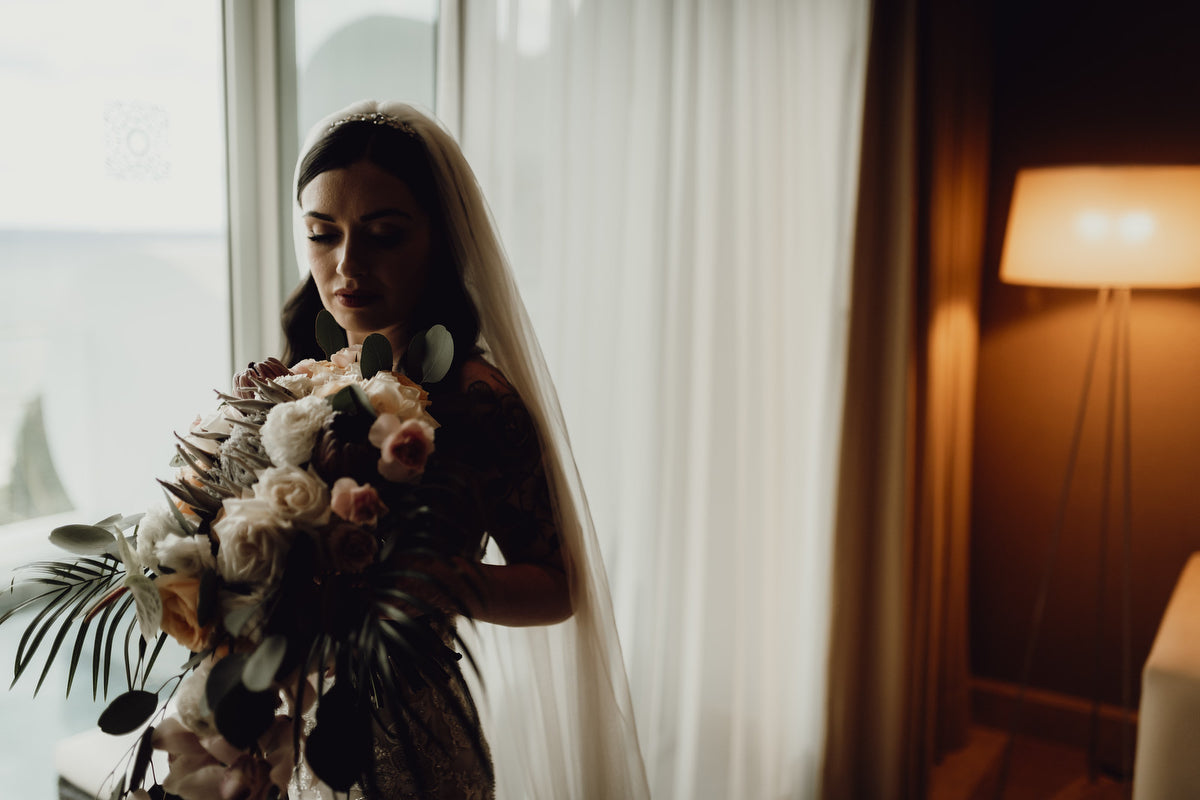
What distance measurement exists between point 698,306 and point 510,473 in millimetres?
1069

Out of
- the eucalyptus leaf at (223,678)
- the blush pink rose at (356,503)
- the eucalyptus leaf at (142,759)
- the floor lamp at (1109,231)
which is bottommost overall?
the eucalyptus leaf at (142,759)

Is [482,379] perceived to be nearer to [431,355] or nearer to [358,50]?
[431,355]

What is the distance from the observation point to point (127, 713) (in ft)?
2.85

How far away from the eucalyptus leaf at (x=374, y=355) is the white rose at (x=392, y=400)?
0.30 ft

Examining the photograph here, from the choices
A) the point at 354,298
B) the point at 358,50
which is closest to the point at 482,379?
the point at 354,298

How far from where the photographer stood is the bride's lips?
119 centimetres

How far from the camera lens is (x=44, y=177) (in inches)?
71.7

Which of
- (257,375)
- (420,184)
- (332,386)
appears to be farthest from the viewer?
(420,184)

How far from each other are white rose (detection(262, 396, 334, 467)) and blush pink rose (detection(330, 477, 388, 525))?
7 cm

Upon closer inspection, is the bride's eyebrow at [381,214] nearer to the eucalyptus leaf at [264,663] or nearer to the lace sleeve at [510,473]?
the lace sleeve at [510,473]

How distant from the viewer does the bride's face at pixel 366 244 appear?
117 centimetres

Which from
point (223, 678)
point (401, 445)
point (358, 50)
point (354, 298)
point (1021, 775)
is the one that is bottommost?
point (1021, 775)

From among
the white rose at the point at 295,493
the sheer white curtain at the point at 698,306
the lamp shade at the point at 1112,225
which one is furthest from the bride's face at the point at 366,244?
the lamp shade at the point at 1112,225

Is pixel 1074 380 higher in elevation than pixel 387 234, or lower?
lower
